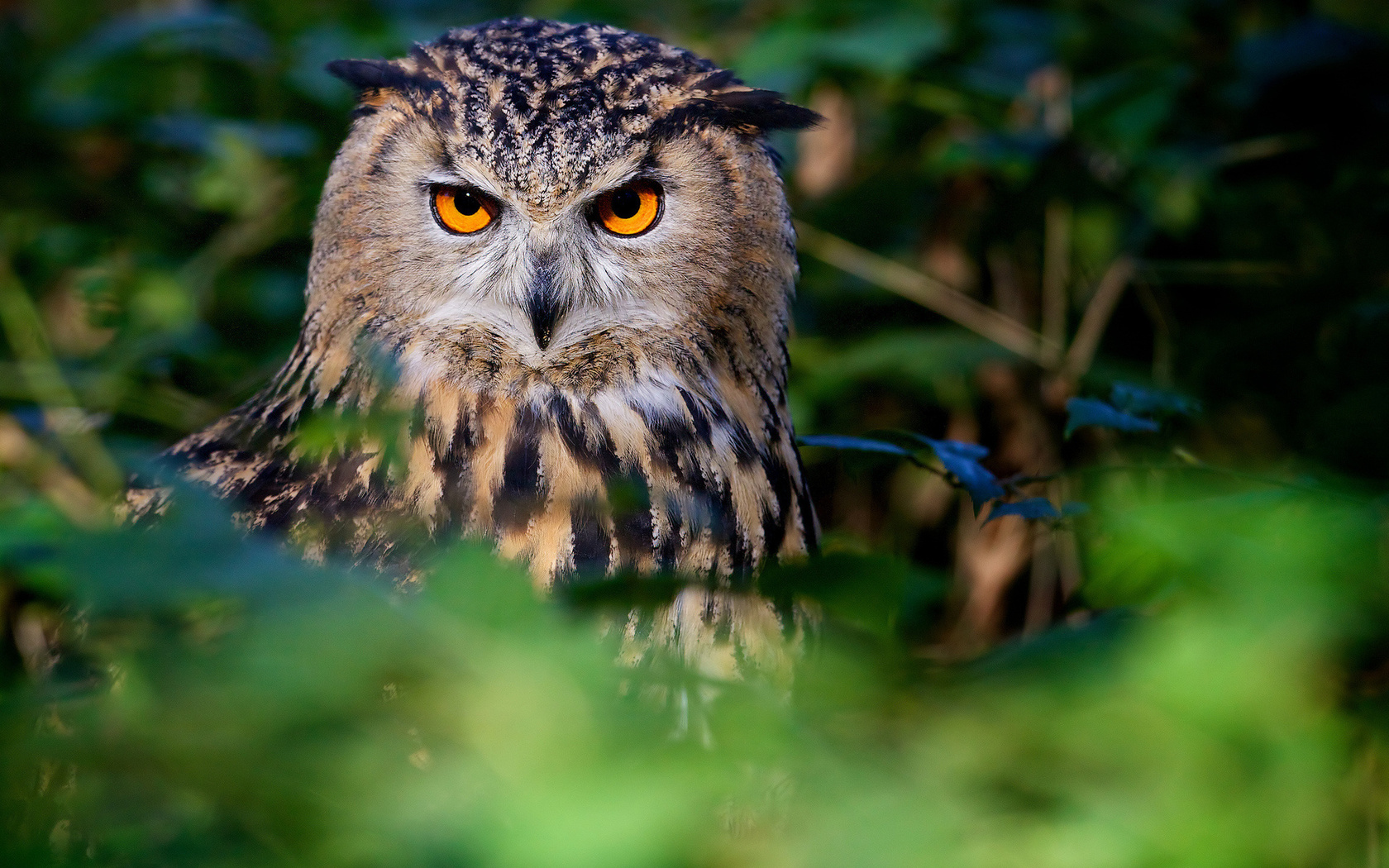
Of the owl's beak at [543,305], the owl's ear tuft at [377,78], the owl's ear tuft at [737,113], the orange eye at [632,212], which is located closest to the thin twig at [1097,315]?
the owl's ear tuft at [737,113]

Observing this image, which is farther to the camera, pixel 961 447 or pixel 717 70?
pixel 717 70

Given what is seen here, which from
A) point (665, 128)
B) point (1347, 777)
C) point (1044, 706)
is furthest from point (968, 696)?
point (665, 128)

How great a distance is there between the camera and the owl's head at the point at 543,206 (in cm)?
129

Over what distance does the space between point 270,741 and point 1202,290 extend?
2.18m

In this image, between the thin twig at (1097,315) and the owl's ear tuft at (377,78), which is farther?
the thin twig at (1097,315)

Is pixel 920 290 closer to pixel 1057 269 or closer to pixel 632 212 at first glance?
pixel 1057 269

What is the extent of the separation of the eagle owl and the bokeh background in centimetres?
20

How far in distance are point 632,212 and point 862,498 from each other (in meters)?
1.15

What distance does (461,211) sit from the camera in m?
1.35

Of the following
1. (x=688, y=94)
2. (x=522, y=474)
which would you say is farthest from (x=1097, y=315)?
(x=522, y=474)

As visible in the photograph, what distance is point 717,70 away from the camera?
1.42 m

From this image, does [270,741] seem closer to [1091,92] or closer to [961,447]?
[961,447]

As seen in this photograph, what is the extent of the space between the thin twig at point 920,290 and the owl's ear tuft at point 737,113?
79 centimetres

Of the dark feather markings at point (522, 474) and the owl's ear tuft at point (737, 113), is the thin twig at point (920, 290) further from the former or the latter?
the dark feather markings at point (522, 474)
